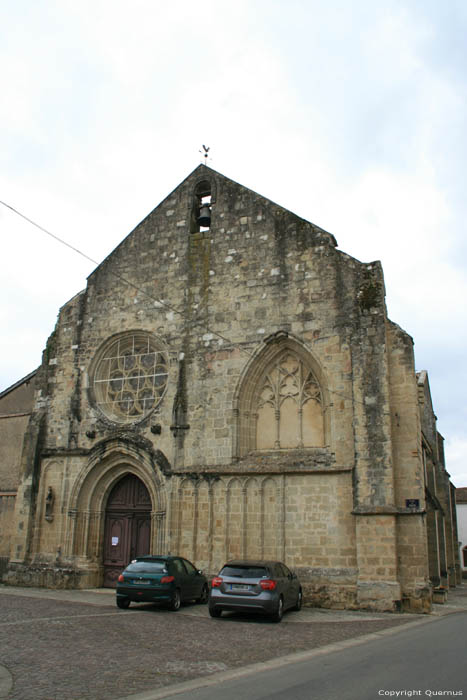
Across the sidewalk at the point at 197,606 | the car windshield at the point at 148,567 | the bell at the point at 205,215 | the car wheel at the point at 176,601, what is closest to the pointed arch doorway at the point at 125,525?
the sidewalk at the point at 197,606

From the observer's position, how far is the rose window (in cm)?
1830

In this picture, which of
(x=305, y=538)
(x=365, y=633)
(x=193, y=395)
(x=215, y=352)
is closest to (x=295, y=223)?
(x=215, y=352)


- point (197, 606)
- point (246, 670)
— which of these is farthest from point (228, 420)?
point (246, 670)

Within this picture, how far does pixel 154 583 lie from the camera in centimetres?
1259

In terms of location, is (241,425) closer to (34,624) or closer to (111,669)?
(34,624)

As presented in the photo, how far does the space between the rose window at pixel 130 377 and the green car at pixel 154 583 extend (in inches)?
220

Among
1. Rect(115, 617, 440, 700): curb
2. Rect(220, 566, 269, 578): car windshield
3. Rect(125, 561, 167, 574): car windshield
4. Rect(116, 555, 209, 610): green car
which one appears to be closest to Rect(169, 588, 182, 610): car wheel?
Rect(116, 555, 209, 610): green car

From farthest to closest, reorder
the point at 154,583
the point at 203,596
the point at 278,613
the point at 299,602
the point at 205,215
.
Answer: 1. the point at 205,215
2. the point at 203,596
3. the point at 299,602
4. the point at 154,583
5. the point at 278,613

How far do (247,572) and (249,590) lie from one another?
1.10ft

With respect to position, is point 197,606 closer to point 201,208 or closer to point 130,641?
point 130,641

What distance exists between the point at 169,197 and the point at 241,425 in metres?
8.04

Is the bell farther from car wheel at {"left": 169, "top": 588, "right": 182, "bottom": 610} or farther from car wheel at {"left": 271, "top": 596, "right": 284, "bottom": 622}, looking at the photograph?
car wheel at {"left": 271, "top": 596, "right": 284, "bottom": 622}

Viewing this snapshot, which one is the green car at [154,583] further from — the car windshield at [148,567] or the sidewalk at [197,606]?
the sidewalk at [197,606]

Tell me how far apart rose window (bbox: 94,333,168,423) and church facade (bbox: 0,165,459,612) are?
5 centimetres
